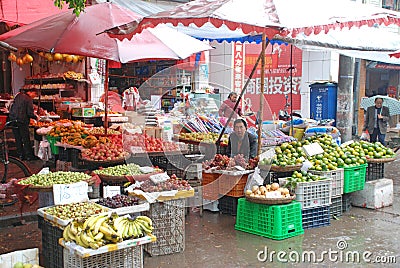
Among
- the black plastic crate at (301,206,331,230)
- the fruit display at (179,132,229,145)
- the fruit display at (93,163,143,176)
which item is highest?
the fruit display at (179,132,229,145)

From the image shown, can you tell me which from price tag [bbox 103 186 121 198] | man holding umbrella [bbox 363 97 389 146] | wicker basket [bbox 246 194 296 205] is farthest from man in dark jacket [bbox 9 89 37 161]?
man holding umbrella [bbox 363 97 389 146]

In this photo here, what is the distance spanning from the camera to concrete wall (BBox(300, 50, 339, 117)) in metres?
16.5

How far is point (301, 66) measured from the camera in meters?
17.3

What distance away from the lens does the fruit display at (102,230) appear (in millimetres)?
4105

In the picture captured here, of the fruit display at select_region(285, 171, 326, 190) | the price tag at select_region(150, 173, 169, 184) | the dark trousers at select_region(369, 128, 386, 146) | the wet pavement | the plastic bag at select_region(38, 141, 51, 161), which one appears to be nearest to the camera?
the wet pavement

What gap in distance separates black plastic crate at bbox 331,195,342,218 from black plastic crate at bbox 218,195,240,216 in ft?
4.85

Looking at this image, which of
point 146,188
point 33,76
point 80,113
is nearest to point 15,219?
point 146,188

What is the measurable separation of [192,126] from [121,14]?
2.51 m

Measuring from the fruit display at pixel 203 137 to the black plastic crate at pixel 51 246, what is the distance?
157 inches

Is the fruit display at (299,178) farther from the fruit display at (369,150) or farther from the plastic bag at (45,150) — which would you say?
the plastic bag at (45,150)

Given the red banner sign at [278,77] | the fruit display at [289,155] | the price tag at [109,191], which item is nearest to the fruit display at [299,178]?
the fruit display at [289,155]

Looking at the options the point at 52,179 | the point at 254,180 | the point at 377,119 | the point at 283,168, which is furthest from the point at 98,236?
the point at 377,119

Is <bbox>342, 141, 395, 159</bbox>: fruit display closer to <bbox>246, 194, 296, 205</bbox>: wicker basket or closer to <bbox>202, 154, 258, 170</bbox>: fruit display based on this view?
<bbox>202, 154, 258, 170</bbox>: fruit display

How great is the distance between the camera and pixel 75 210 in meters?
4.76
